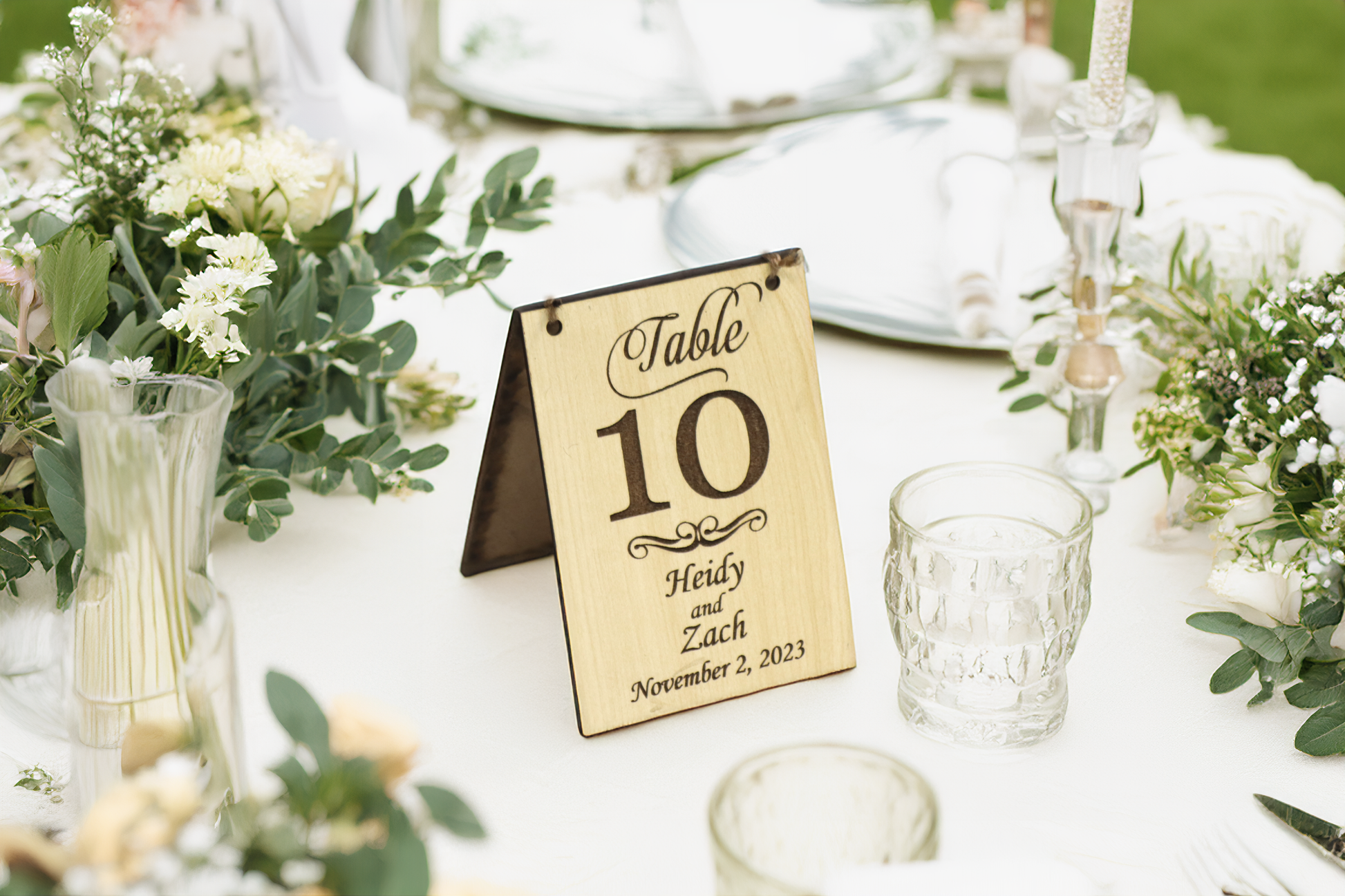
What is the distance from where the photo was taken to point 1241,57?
4391mm

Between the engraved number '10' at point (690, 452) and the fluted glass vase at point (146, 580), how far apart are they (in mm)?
275

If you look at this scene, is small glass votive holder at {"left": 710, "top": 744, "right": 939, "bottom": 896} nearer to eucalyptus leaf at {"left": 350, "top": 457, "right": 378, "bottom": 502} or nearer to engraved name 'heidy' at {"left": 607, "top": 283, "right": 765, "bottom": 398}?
engraved name 'heidy' at {"left": 607, "top": 283, "right": 765, "bottom": 398}

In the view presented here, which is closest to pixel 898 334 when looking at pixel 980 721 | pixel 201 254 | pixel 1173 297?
pixel 1173 297

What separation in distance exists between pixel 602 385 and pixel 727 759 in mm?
267

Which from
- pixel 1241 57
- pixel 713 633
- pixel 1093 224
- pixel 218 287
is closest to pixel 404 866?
pixel 713 633

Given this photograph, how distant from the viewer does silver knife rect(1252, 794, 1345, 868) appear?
71cm

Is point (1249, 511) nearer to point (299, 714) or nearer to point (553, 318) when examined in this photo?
point (553, 318)

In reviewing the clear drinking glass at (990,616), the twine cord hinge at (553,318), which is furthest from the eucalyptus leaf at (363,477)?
the clear drinking glass at (990,616)

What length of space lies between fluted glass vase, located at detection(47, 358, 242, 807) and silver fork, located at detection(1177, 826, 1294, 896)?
0.55 meters

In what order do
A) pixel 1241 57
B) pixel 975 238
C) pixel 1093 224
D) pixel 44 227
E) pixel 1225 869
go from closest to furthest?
pixel 1225 869 < pixel 44 227 < pixel 1093 224 < pixel 975 238 < pixel 1241 57

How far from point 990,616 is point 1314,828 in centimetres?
22

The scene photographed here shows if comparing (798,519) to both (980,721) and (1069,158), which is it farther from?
(1069,158)

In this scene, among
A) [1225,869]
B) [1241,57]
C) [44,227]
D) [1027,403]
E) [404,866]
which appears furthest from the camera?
[1241,57]

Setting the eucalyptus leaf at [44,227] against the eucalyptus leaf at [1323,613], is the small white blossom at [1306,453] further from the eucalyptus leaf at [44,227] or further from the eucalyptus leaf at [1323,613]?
the eucalyptus leaf at [44,227]
